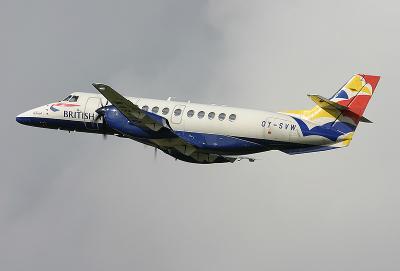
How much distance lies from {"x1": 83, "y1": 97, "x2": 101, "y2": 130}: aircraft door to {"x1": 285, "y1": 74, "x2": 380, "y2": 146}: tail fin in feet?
38.9

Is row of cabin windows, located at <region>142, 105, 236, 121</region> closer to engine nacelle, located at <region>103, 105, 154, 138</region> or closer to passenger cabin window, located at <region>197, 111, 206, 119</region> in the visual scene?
passenger cabin window, located at <region>197, 111, 206, 119</region>

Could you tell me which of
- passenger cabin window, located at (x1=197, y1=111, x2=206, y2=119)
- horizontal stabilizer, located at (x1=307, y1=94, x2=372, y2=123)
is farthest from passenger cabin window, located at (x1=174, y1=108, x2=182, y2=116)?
horizontal stabilizer, located at (x1=307, y1=94, x2=372, y2=123)

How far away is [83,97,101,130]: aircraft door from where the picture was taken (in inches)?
3093

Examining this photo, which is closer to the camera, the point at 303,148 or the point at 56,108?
the point at 303,148

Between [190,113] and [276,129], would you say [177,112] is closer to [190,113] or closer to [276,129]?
[190,113]

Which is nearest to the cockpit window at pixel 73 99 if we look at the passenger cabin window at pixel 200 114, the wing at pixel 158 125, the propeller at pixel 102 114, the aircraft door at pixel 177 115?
the propeller at pixel 102 114

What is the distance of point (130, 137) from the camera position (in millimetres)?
75812

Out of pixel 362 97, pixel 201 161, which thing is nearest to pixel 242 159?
pixel 201 161

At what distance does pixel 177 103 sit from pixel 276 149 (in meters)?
6.51

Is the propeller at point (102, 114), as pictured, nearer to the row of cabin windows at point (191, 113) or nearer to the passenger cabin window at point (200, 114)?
the row of cabin windows at point (191, 113)

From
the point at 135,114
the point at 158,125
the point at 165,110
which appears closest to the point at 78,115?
the point at 165,110

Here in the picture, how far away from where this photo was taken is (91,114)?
78.6 meters

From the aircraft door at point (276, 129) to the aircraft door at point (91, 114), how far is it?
10595 millimetres

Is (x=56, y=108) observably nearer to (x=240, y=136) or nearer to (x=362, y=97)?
(x=240, y=136)
